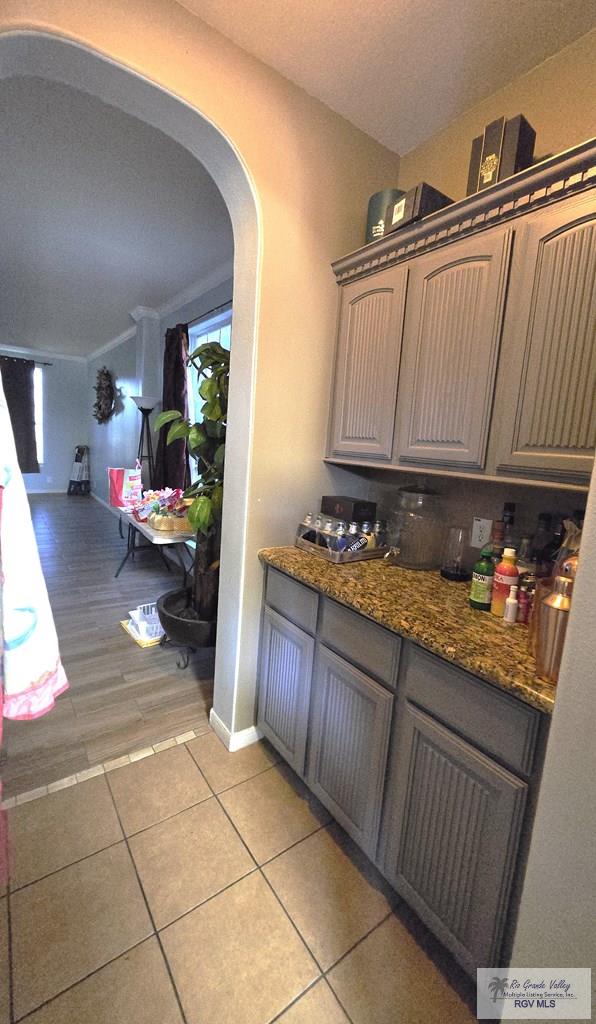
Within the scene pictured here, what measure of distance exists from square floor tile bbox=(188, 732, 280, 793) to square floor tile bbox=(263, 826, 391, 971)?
36 centimetres

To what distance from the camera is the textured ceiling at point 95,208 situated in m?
1.80

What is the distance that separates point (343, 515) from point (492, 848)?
1.09m

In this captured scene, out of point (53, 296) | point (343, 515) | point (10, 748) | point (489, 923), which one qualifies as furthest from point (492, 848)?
point (53, 296)

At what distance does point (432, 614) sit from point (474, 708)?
257mm

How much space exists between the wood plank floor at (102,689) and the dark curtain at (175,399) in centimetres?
94

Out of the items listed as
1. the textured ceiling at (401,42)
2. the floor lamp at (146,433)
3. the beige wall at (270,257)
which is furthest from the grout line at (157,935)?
the floor lamp at (146,433)

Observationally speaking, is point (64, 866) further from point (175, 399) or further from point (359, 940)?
point (175, 399)

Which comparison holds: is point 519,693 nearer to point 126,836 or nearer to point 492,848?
point 492,848

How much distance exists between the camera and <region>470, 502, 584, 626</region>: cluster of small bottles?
3.58ft

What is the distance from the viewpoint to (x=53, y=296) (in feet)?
13.9

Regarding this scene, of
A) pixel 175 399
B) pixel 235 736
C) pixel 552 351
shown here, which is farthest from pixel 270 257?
pixel 175 399

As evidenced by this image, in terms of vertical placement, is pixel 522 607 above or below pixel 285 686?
above

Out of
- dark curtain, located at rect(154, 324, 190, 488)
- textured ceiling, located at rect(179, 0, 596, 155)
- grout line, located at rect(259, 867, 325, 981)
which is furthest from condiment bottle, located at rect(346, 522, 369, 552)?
dark curtain, located at rect(154, 324, 190, 488)

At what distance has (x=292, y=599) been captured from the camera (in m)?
1.48
